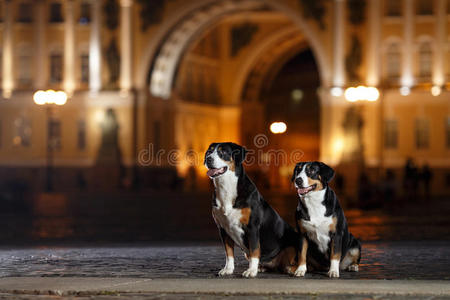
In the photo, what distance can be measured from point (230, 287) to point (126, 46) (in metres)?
48.3

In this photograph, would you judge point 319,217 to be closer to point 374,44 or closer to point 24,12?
point 374,44

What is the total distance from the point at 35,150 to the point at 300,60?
2505cm

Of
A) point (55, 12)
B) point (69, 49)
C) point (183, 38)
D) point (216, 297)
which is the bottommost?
point (216, 297)

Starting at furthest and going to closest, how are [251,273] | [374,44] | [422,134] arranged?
[422,134], [374,44], [251,273]

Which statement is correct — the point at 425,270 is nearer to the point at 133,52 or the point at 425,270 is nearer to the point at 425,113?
the point at 425,113

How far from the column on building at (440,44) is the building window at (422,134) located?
2.37 m

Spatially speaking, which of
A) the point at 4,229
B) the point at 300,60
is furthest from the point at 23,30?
the point at 4,229

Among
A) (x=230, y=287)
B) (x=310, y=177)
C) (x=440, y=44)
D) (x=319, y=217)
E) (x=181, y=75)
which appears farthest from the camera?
(x=181, y=75)

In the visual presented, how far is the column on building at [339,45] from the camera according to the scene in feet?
174

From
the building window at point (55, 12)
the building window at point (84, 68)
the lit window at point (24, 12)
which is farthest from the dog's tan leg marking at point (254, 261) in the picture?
the lit window at point (24, 12)

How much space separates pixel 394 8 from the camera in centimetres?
5372

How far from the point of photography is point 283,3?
5503 cm

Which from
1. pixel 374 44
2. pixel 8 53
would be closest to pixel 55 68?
pixel 8 53

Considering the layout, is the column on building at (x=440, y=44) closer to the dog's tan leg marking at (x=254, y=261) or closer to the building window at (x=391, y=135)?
the building window at (x=391, y=135)
